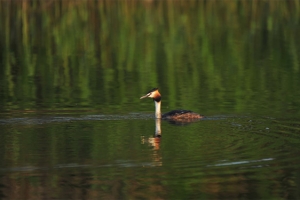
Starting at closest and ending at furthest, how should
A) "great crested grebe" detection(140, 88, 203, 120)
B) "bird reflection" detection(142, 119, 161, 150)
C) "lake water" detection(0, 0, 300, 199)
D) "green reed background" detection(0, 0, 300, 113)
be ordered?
"lake water" detection(0, 0, 300, 199)
"bird reflection" detection(142, 119, 161, 150)
"great crested grebe" detection(140, 88, 203, 120)
"green reed background" detection(0, 0, 300, 113)

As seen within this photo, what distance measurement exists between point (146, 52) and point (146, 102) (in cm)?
681

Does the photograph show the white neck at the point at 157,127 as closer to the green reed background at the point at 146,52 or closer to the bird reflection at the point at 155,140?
the bird reflection at the point at 155,140

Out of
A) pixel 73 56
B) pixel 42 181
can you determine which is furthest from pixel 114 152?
pixel 73 56

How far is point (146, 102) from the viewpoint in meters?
16.3

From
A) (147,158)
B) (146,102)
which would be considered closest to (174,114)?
(146,102)

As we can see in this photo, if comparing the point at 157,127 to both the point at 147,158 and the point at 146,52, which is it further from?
the point at 146,52

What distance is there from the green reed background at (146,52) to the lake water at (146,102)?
0.05 m

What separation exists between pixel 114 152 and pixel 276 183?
7.82 feet

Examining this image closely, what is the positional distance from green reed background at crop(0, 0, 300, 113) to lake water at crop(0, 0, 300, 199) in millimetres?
49

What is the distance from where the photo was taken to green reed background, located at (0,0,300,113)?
1688 centimetres

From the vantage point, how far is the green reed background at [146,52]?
55.4 feet

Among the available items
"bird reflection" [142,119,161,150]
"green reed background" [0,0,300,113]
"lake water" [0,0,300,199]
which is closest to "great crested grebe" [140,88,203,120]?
"lake water" [0,0,300,199]

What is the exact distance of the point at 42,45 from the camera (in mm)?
25000

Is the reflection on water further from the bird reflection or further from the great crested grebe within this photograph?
the great crested grebe
